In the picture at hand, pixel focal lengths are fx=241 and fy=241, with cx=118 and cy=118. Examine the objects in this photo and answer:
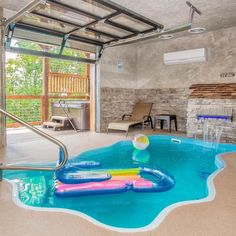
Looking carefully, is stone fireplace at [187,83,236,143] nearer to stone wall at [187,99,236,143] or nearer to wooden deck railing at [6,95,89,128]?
stone wall at [187,99,236,143]

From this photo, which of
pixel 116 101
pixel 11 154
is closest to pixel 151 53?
pixel 116 101

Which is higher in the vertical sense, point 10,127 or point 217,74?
point 217,74

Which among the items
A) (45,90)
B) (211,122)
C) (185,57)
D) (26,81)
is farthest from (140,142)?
(26,81)

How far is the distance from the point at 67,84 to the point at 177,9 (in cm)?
614

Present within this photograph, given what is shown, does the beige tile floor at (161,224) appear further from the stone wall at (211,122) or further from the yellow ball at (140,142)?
the stone wall at (211,122)

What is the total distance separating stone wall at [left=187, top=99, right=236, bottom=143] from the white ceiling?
209 cm

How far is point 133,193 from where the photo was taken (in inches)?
124

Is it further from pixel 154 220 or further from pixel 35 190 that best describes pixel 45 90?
pixel 154 220

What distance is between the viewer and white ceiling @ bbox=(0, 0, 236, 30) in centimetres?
500

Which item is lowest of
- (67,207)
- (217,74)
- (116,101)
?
(67,207)

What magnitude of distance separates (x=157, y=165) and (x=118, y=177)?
3.52 feet

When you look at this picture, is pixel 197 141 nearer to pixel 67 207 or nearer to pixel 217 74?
pixel 217 74

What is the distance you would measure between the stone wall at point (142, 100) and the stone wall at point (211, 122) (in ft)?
3.27

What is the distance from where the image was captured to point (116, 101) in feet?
27.6
